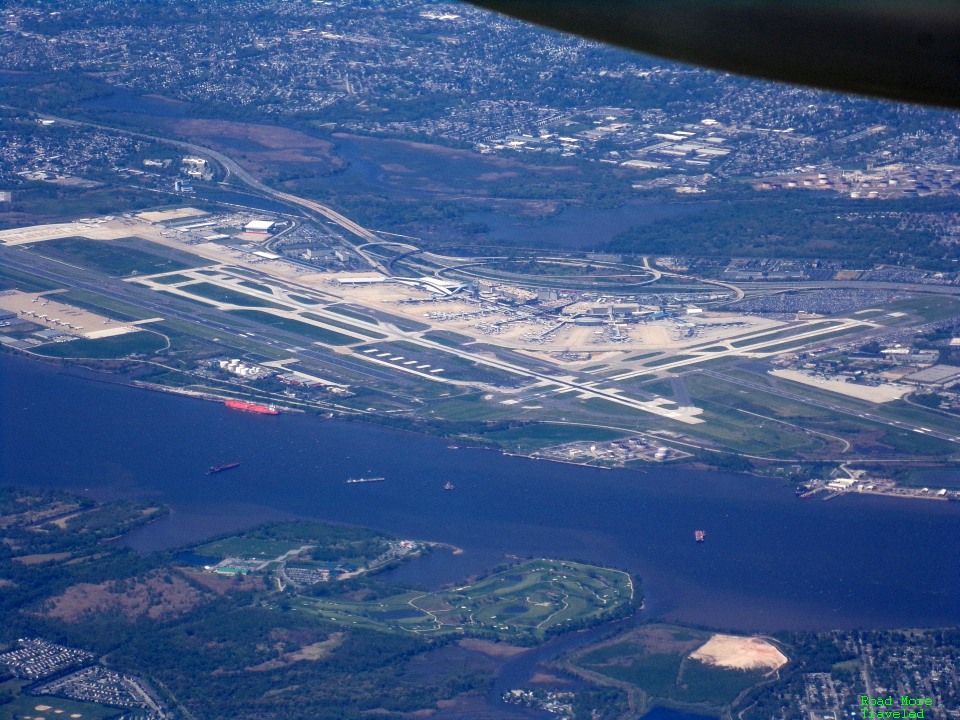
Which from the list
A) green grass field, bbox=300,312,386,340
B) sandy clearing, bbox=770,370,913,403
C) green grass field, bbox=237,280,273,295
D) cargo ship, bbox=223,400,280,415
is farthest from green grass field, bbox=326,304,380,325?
sandy clearing, bbox=770,370,913,403

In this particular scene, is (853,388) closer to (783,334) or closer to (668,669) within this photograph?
(783,334)

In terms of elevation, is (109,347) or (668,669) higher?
(109,347)

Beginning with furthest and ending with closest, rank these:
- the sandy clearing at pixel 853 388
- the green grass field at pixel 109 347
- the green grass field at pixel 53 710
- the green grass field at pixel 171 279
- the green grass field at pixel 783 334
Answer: the green grass field at pixel 171 279, the green grass field at pixel 783 334, the green grass field at pixel 109 347, the sandy clearing at pixel 853 388, the green grass field at pixel 53 710

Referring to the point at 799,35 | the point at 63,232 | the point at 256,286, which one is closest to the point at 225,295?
the point at 256,286

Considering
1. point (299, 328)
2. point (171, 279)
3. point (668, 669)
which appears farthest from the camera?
point (171, 279)

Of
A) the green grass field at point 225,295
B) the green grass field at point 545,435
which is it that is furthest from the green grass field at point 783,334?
the green grass field at point 225,295

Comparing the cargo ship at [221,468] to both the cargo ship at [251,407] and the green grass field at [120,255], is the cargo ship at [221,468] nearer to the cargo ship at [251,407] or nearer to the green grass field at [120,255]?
the cargo ship at [251,407]
